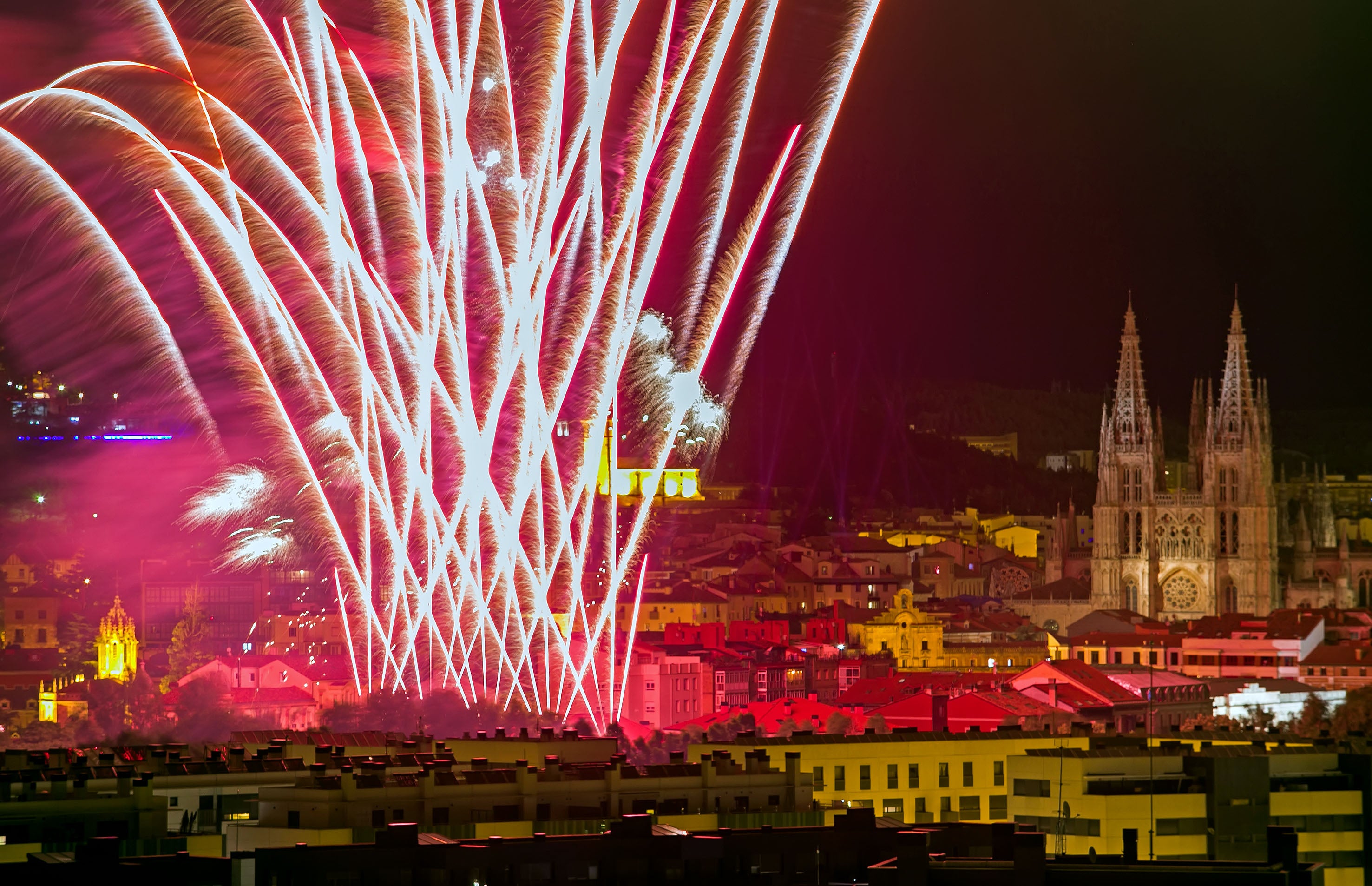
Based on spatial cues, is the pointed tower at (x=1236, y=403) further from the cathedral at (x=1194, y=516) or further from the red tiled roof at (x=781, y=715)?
the red tiled roof at (x=781, y=715)

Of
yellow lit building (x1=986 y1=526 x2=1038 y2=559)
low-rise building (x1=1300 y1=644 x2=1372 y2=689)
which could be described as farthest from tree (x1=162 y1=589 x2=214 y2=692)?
yellow lit building (x1=986 y1=526 x2=1038 y2=559)

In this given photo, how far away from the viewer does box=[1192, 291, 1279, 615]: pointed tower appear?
70.3m

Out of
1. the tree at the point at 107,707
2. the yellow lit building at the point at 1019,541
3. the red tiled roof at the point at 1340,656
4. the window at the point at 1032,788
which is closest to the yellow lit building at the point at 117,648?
the tree at the point at 107,707

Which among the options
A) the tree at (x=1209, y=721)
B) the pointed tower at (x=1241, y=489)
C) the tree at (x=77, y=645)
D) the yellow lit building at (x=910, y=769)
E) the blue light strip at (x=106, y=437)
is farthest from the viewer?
the pointed tower at (x=1241, y=489)

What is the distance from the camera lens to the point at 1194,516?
233 ft

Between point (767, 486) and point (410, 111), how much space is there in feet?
210

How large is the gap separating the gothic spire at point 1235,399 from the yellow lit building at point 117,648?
33.2 m

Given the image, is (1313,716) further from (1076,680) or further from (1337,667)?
(1337,667)

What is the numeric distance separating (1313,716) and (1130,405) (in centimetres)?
2756

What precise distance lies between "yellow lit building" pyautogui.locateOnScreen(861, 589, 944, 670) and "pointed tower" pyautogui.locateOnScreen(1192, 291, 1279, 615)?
10883 mm

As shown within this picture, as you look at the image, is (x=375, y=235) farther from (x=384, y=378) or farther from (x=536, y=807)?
(x=536, y=807)

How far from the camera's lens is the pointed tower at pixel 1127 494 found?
2803 inches

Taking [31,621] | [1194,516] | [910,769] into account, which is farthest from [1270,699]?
[910,769]

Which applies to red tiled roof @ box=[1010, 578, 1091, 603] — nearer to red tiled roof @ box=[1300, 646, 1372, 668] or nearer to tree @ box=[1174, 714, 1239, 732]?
red tiled roof @ box=[1300, 646, 1372, 668]
